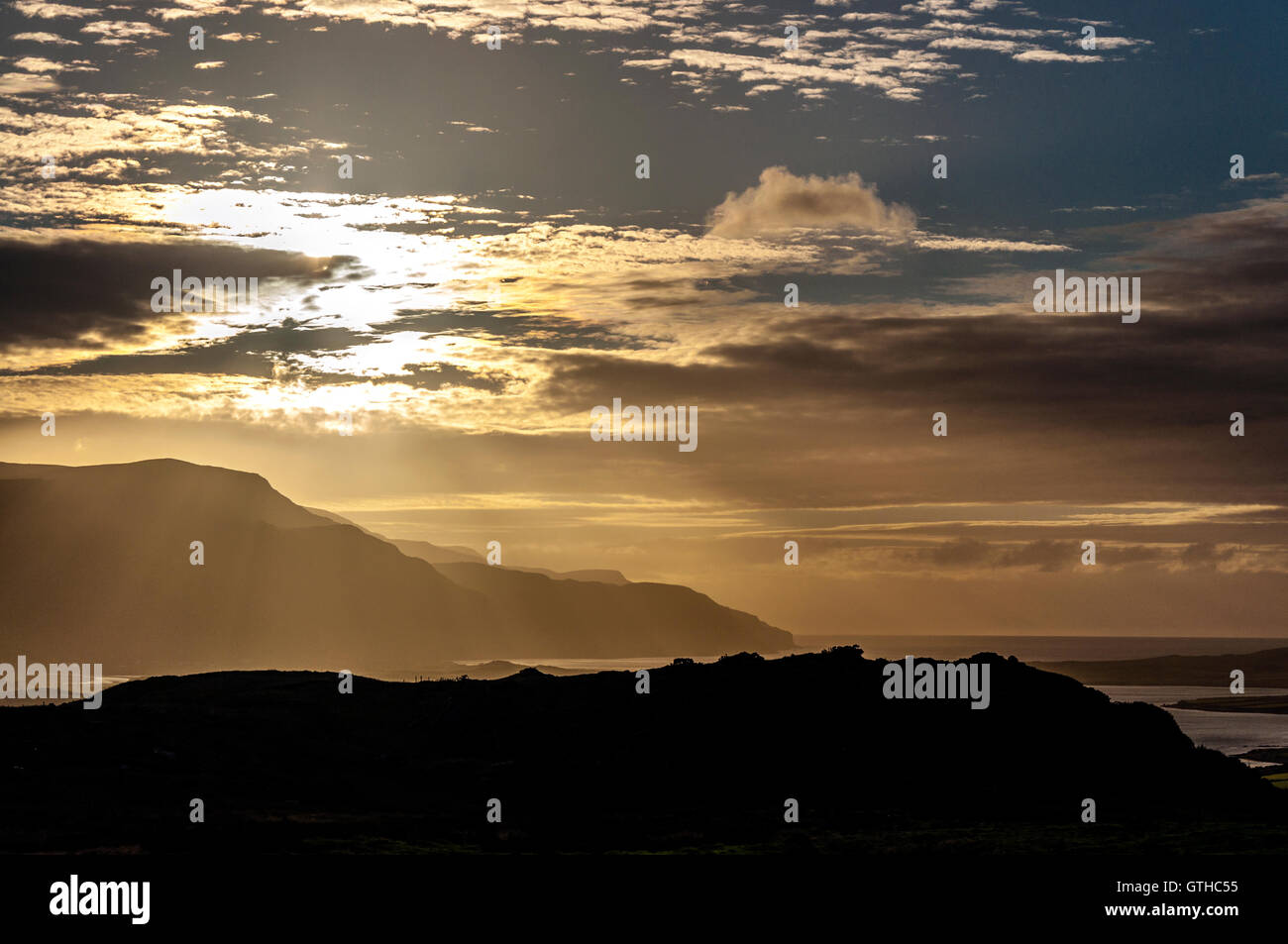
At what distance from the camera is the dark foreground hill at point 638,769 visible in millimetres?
62625

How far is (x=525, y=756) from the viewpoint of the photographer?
82.8 metres

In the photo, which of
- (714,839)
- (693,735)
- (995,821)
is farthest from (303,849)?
Result: (995,821)

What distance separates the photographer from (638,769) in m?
78.9

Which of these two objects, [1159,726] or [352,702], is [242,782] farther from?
[1159,726]

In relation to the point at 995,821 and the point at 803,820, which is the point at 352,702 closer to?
the point at 803,820

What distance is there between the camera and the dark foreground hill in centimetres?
6262
